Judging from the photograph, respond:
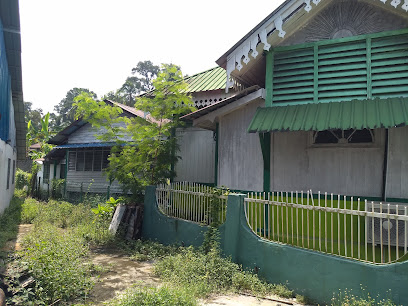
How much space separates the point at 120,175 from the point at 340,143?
5.95 meters

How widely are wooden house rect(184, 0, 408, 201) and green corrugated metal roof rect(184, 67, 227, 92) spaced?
309 centimetres

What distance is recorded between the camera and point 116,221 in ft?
26.8

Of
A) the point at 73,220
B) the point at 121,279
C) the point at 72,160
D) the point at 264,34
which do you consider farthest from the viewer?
the point at 72,160

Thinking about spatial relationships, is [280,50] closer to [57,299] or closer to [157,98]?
[157,98]

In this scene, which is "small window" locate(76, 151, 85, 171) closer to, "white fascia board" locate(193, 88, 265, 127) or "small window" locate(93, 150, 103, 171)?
"small window" locate(93, 150, 103, 171)

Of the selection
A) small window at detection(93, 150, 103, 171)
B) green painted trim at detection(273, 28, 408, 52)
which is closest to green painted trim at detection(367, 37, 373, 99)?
green painted trim at detection(273, 28, 408, 52)

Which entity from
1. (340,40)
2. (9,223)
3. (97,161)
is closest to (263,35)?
(340,40)

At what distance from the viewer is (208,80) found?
36.0 ft

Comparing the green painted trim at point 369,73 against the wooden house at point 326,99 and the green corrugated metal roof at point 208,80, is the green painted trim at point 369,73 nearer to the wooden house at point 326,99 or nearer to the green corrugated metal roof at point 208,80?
the wooden house at point 326,99

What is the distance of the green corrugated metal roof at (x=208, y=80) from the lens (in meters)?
10.3

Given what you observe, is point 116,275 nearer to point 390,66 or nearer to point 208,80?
point 390,66

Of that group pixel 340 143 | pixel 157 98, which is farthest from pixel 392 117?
pixel 157 98

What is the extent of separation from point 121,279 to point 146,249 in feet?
5.68

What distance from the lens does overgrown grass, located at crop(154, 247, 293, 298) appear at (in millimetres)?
4770
